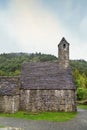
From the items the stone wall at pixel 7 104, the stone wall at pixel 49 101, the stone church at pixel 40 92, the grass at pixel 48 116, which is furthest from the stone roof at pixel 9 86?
the grass at pixel 48 116

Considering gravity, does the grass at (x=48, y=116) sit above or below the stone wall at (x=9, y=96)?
below

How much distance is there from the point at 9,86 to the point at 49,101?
7.76 metres

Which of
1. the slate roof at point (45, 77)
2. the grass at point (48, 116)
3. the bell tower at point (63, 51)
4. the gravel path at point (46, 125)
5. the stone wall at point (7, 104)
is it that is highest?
the bell tower at point (63, 51)

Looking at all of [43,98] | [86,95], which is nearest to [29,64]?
[43,98]

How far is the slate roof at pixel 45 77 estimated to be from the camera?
50969 mm

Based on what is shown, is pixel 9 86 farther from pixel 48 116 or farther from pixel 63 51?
pixel 63 51

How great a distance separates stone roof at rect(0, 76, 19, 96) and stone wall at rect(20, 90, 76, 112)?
291 centimetres

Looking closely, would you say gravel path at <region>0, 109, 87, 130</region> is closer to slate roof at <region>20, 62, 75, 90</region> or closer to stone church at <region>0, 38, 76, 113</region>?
stone church at <region>0, 38, 76, 113</region>

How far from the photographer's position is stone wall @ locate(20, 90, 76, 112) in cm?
5000

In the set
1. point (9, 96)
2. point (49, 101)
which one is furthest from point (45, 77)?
point (9, 96)

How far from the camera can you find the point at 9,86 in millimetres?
49656

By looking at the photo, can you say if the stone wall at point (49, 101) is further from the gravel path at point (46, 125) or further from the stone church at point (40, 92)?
the gravel path at point (46, 125)

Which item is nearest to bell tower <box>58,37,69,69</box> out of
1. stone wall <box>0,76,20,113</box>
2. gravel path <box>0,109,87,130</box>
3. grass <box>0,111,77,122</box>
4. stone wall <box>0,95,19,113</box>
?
stone wall <box>0,76,20,113</box>

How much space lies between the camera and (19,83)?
5159cm
